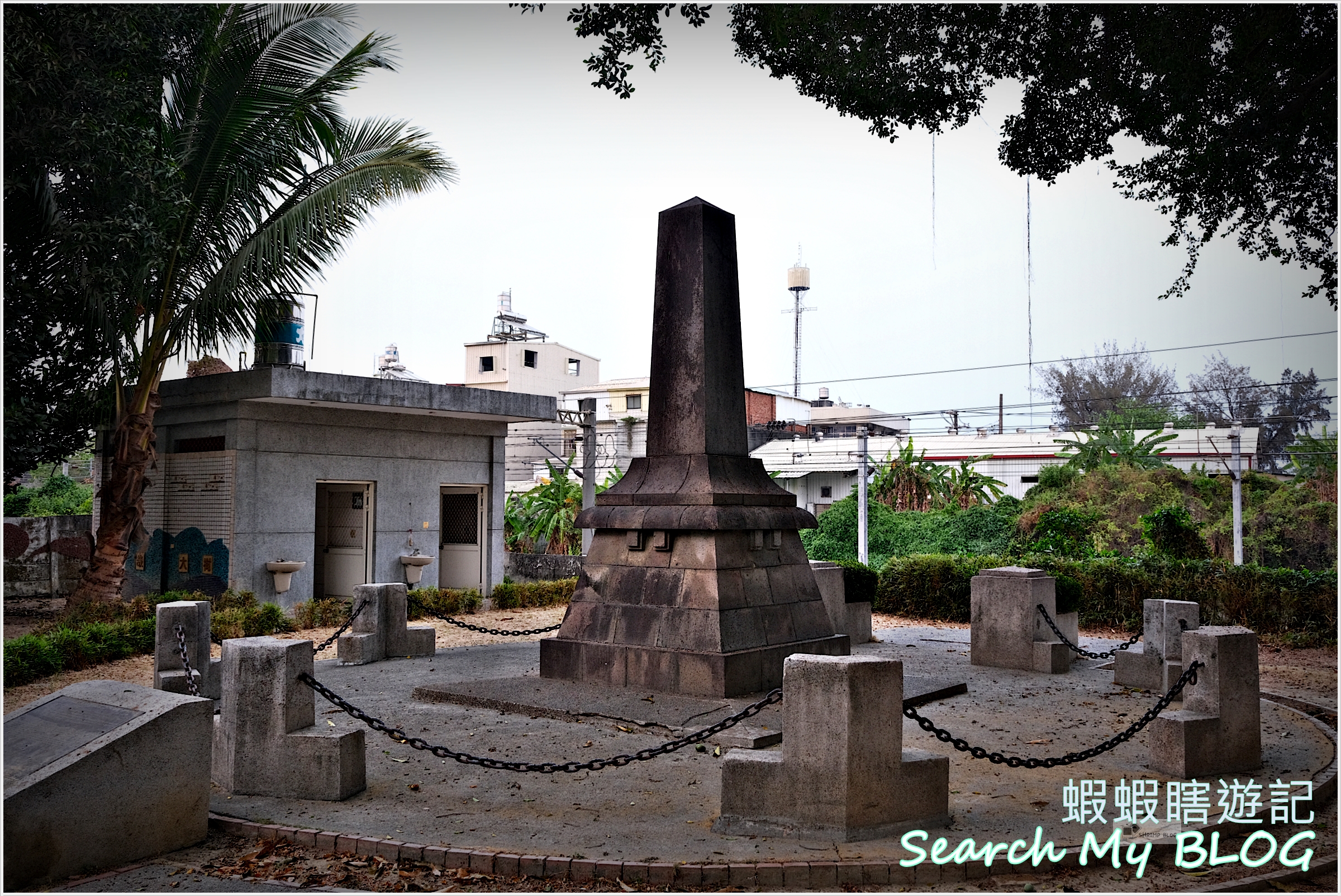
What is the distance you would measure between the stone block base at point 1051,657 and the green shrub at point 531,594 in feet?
27.1

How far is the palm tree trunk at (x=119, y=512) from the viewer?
12.7m

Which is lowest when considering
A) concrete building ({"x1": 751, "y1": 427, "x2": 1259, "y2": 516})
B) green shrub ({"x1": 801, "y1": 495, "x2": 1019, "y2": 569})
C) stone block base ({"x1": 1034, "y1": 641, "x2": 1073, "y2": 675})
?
stone block base ({"x1": 1034, "y1": 641, "x2": 1073, "y2": 675})

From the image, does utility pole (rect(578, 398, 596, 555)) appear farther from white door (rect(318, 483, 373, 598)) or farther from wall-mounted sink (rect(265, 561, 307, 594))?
wall-mounted sink (rect(265, 561, 307, 594))

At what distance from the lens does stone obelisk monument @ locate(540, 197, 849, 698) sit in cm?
823

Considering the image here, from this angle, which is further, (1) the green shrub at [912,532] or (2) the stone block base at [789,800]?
(1) the green shrub at [912,532]

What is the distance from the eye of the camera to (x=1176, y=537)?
16422mm

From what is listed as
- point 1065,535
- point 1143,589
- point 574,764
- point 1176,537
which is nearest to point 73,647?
point 574,764

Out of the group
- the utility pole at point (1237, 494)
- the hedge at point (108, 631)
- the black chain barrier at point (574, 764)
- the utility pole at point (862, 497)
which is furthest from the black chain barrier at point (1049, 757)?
the utility pole at point (1237, 494)

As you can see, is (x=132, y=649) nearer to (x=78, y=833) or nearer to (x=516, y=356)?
(x=78, y=833)

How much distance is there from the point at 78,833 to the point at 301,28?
11.4 metres

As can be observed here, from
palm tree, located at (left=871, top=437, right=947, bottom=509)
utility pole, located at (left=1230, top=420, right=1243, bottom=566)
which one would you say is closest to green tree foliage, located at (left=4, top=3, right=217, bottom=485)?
utility pole, located at (left=1230, top=420, right=1243, bottom=566)

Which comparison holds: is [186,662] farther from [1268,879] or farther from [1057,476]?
[1057,476]

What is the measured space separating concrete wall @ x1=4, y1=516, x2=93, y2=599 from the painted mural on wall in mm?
3370

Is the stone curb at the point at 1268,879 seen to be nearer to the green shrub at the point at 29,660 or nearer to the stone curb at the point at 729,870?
the stone curb at the point at 729,870
